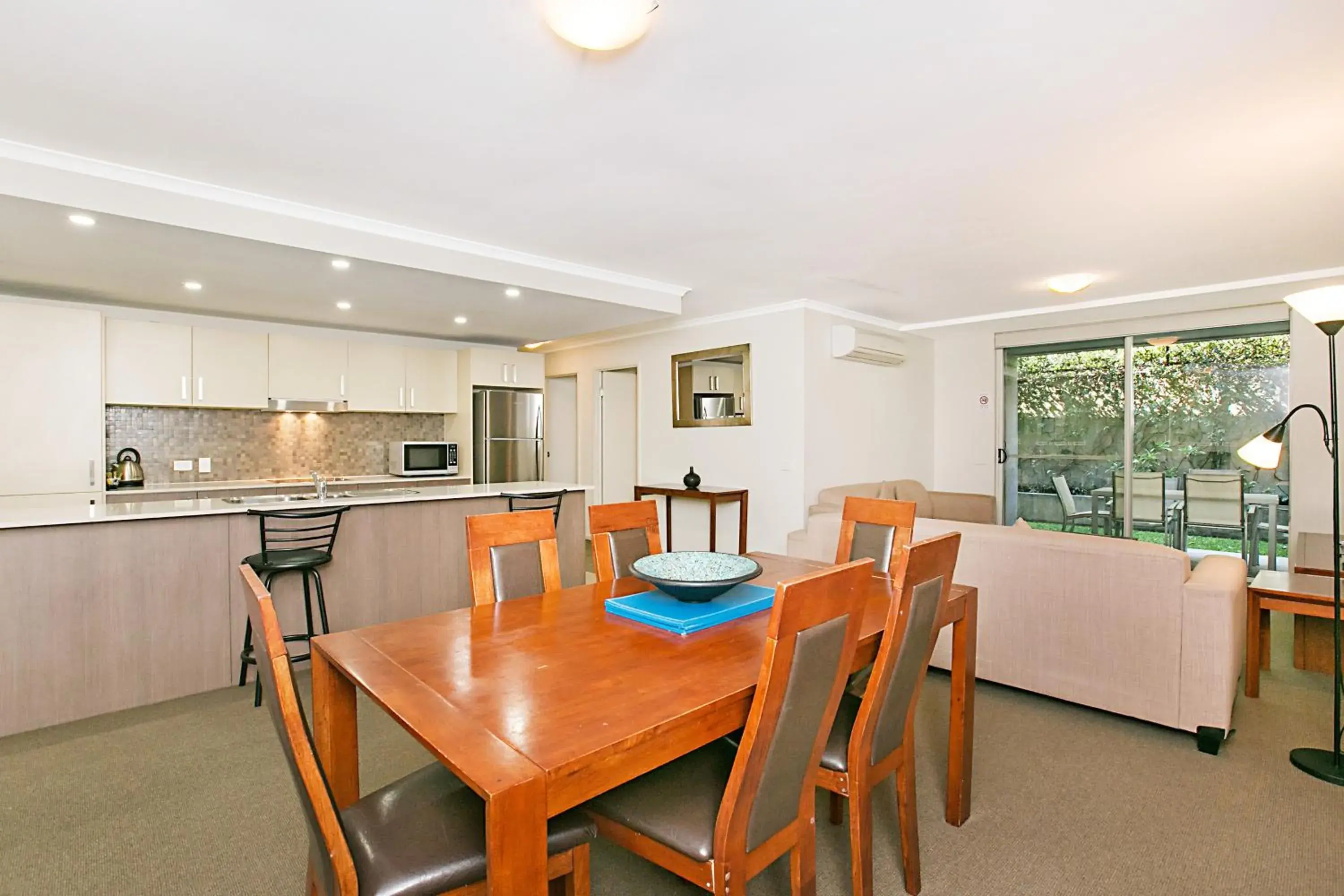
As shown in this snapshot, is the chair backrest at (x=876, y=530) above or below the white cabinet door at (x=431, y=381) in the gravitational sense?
below

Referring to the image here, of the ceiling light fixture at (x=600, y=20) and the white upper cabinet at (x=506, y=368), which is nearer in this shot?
the ceiling light fixture at (x=600, y=20)

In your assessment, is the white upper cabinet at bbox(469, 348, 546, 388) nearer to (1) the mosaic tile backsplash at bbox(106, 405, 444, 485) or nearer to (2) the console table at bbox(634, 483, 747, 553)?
(1) the mosaic tile backsplash at bbox(106, 405, 444, 485)

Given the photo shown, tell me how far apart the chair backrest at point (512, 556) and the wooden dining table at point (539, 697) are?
182 mm

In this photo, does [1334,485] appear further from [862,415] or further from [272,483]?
[272,483]

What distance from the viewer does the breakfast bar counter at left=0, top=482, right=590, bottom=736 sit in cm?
280

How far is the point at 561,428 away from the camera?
7750mm

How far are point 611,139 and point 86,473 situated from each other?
4.44 metres

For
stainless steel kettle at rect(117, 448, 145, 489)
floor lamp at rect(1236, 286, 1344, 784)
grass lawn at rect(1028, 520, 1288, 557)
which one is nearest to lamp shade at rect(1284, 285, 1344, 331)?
floor lamp at rect(1236, 286, 1344, 784)

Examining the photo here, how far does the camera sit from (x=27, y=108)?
86.5 inches

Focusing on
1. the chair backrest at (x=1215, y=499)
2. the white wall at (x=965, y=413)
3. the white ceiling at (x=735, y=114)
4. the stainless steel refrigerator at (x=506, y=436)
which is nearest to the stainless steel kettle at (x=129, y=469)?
the stainless steel refrigerator at (x=506, y=436)

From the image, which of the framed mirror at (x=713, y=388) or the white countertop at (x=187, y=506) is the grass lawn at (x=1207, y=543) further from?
the white countertop at (x=187, y=506)

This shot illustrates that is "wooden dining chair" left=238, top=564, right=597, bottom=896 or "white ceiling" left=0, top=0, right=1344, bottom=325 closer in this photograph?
"wooden dining chair" left=238, top=564, right=597, bottom=896

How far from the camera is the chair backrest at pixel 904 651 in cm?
167

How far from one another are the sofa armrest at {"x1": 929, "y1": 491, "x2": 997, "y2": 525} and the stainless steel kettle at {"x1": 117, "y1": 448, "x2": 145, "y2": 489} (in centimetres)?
646
